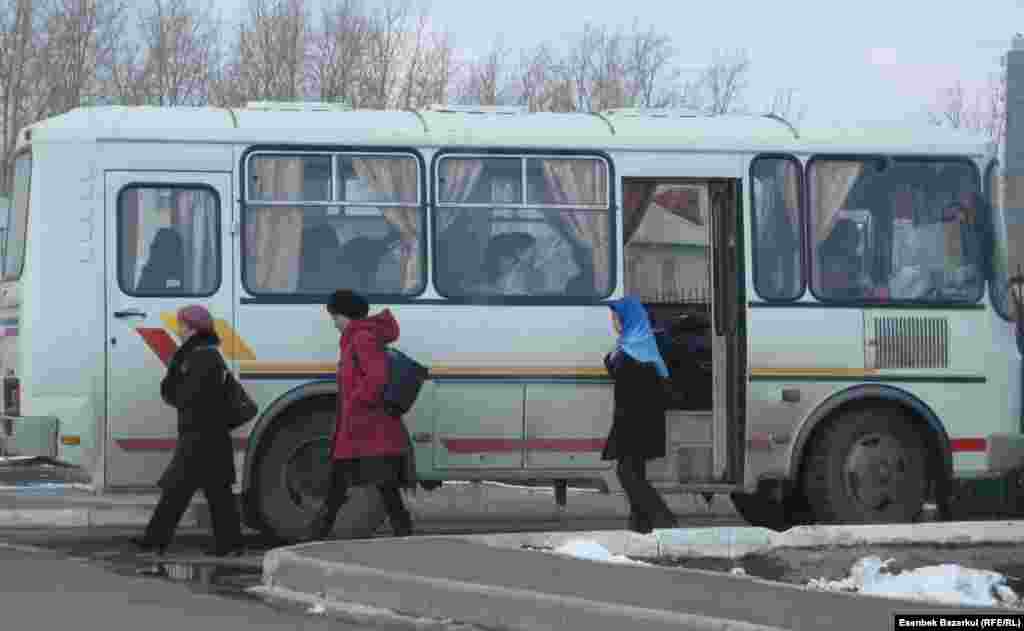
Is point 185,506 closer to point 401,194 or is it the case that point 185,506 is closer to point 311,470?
point 311,470

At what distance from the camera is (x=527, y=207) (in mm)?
16109

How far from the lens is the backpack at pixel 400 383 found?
14.7 m

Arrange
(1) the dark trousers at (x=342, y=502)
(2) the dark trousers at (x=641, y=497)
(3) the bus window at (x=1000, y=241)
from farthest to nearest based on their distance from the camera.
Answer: (3) the bus window at (x=1000, y=241) → (2) the dark trousers at (x=641, y=497) → (1) the dark trousers at (x=342, y=502)

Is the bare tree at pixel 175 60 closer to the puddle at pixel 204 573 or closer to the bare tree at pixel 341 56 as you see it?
the bare tree at pixel 341 56

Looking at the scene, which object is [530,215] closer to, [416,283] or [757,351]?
[416,283]

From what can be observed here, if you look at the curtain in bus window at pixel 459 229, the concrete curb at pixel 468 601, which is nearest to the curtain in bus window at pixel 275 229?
the curtain in bus window at pixel 459 229

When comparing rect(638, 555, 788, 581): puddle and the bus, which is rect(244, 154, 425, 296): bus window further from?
rect(638, 555, 788, 581): puddle

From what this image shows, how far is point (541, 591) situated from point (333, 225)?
18.8 feet

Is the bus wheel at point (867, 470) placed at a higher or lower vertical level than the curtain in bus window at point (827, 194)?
lower

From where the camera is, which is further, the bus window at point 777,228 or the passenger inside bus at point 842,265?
the passenger inside bus at point 842,265

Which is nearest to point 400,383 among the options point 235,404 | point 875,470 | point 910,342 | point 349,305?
point 349,305

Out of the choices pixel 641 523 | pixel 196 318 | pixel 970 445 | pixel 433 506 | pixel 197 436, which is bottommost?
pixel 433 506

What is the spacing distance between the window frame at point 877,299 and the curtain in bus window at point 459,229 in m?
2.50

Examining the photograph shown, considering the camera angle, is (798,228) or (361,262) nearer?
(361,262)
